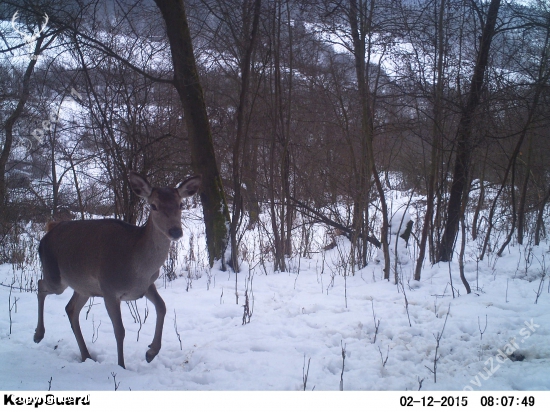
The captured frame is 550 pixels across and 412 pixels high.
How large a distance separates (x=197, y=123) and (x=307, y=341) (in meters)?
5.33

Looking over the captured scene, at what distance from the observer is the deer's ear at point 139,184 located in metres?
4.08

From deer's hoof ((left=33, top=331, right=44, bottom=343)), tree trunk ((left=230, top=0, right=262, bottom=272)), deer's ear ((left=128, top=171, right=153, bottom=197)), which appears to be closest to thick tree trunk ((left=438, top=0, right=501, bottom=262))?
tree trunk ((left=230, top=0, right=262, bottom=272))

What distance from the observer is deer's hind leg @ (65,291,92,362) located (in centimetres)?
421

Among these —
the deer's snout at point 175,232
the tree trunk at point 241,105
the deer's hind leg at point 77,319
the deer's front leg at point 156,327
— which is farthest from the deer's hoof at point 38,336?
the tree trunk at point 241,105

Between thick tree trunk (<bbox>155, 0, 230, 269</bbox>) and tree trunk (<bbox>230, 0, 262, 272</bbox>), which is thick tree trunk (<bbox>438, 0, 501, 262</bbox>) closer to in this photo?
tree trunk (<bbox>230, 0, 262, 272</bbox>)

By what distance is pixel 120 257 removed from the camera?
4078mm

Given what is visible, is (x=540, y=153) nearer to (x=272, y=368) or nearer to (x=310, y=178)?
(x=310, y=178)

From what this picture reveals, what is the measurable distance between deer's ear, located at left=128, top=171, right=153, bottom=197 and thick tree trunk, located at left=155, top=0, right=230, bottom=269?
4148 millimetres

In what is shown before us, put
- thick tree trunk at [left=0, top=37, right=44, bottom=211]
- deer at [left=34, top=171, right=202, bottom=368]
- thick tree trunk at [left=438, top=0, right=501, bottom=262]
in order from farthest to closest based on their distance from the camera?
thick tree trunk at [left=0, top=37, right=44, bottom=211] → thick tree trunk at [left=438, top=0, right=501, bottom=262] → deer at [left=34, top=171, right=202, bottom=368]

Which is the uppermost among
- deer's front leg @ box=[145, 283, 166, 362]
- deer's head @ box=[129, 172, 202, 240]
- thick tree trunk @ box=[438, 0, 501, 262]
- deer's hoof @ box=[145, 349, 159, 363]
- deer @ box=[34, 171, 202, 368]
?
thick tree trunk @ box=[438, 0, 501, 262]

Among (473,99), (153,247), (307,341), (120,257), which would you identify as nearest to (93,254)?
(120,257)

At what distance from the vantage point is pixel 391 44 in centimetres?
743

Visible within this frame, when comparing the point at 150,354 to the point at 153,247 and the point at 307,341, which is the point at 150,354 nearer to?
the point at 153,247
